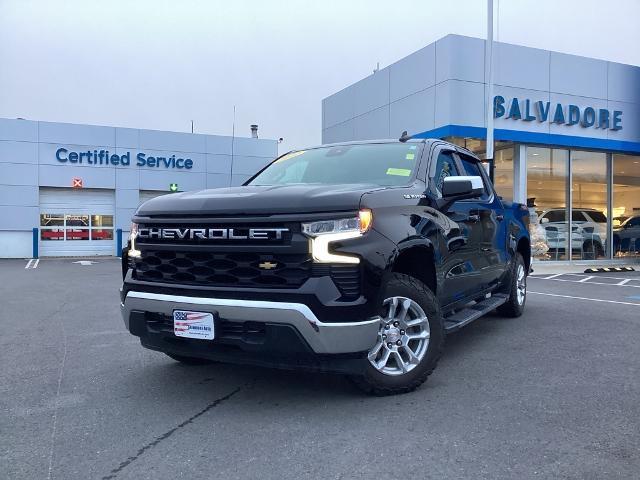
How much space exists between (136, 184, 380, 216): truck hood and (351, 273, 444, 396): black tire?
25.6 inches

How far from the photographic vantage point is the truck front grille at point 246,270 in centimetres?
338

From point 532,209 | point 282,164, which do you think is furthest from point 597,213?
point 282,164

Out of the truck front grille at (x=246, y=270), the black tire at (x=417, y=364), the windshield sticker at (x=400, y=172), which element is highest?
the windshield sticker at (x=400, y=172)

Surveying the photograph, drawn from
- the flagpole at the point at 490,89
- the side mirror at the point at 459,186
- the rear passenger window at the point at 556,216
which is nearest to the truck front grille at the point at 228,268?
the side mirror at the point at 459,186

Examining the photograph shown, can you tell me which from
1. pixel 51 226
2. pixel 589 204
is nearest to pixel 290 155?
pixel 589 204

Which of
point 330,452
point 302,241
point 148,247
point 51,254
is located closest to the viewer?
point 330,452

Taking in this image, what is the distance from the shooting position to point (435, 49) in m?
15.3

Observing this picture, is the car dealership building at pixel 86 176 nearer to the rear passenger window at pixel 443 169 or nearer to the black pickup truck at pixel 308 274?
→ the rear passenger window at pixel 443 169

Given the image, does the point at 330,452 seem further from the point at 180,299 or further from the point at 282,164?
the point at 282,164

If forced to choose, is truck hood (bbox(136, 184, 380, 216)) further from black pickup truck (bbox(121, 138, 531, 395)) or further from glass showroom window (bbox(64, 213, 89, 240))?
glass showroom window (bbox(64, 213, 89, 240))

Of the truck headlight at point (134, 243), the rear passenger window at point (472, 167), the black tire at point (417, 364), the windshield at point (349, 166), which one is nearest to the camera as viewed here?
the black tire at point (417, 364)

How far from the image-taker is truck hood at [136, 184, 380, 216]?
3459mm

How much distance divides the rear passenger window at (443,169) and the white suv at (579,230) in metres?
13.0

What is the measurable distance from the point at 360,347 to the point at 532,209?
47.9 feet
